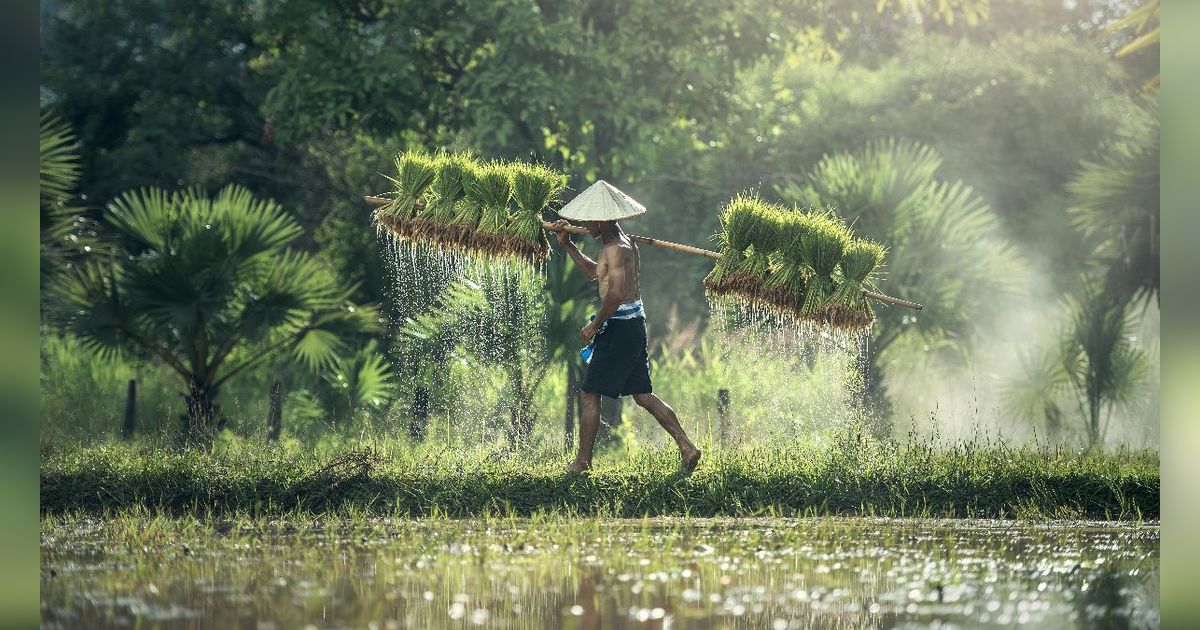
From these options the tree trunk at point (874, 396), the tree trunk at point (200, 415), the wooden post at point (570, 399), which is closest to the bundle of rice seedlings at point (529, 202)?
the tree trunk at point (200, 415)

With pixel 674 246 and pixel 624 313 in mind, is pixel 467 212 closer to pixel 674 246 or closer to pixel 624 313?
pixel 624 313

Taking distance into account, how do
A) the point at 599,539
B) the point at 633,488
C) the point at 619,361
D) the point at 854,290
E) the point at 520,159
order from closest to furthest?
the point at 599,539 < the point at 633,488 < the point at 854,290 < the point at 619,361 < the point at 520,159

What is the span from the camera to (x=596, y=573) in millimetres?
8359

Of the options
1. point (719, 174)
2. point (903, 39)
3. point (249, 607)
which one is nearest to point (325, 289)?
point (249, 607)

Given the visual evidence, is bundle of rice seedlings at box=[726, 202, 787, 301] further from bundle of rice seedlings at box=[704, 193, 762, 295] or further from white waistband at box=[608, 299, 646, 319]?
white waistband at box=[608, 299, 646, 319]

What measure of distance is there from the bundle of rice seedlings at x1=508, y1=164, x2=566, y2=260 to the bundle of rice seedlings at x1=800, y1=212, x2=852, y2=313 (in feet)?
6.08

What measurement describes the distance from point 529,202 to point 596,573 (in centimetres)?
415

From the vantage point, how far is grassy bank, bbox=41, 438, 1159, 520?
1097 cm

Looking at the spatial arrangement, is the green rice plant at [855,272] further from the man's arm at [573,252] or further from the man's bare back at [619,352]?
the man's arm at [573,252]

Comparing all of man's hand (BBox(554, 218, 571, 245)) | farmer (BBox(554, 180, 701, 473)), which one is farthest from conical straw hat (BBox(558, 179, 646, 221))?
man's hand (BBox(554, 218, 571, 245))

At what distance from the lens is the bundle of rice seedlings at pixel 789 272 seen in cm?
1162

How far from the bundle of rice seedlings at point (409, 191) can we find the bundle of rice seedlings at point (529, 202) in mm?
634

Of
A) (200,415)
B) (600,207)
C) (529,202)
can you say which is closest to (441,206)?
(529,202)

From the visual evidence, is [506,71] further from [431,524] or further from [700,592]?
[700,592]
